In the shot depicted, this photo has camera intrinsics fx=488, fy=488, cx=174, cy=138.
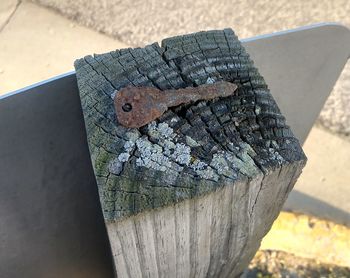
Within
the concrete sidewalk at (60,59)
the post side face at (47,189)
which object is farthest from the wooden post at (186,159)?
the concrete sidewalk at (60,59)

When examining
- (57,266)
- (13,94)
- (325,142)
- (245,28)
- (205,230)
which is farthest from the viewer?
(245,28)

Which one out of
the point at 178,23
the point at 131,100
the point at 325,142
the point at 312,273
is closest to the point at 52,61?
the point at 178,23

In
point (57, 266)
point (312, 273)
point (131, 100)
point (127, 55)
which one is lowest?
point (312, 273)

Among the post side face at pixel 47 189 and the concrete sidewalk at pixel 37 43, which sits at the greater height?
the concrete sidewalk at pixel 37 43

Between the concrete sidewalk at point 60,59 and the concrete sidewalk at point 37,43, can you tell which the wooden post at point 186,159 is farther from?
the concrete sidewalk at point 37,43

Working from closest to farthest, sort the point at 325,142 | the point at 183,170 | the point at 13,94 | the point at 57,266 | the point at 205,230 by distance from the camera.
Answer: the point at 183,170, the point at 205,230, the point at 13,94, the point at 57,266, the point at 325,142

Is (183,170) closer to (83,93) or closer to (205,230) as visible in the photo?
(205,230)

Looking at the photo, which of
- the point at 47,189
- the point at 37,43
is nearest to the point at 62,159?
the point at 47,189
